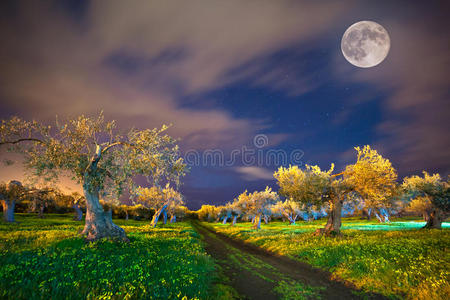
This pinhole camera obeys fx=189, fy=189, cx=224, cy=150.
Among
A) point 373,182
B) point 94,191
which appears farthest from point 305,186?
point 94,191

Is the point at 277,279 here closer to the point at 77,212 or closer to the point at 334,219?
the point at 334,219

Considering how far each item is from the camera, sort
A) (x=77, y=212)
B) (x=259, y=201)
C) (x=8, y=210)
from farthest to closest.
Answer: (x=77, y=212)
(x=259, y=201)
(x=8, y=210)

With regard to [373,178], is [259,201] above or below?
below

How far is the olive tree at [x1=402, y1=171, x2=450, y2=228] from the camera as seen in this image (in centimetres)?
3603

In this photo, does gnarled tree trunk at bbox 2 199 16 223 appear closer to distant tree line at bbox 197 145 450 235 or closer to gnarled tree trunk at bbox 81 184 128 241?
gnarled tree trunk at bbox 81 184 128 241

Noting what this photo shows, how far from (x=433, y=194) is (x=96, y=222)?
56.8m

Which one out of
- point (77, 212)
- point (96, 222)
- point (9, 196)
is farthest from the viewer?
point (77, 212)

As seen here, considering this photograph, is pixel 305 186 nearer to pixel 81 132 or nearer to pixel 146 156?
pixel 146 156

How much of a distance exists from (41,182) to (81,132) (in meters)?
7.78

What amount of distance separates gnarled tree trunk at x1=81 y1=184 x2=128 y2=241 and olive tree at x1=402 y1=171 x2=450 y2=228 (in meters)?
46.9

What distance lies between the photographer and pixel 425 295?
9000 mm

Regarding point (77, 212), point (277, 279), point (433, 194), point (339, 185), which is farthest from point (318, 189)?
point (77, 212)

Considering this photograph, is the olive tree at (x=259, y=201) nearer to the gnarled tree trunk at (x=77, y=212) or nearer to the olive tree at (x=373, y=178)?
the olive tree at (x=373, y=178)

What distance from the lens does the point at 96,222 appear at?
1945 cm
